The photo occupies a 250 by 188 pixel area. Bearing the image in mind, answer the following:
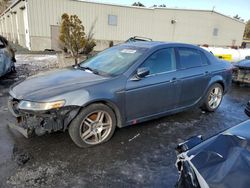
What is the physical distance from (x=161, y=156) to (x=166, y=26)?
65.9ft

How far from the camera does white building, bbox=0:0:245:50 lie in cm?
1705

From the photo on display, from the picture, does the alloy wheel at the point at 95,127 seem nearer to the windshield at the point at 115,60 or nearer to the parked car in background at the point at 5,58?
the windshield at the point at 115,60

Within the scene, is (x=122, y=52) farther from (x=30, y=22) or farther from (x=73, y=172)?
(x=30, y=22)

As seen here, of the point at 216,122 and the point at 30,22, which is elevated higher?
the point at 30,22

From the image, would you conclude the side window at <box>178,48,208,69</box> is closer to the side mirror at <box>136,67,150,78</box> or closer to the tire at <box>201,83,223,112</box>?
the tire at <box>201,83,223,112</box>

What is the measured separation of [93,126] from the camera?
356 cm

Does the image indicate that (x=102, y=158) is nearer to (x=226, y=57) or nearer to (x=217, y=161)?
(x=217, y=161)

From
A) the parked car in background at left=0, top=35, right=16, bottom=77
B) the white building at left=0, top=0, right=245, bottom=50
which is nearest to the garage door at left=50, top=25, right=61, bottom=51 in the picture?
the white building at left=0, top=0, right=245, bottom=50

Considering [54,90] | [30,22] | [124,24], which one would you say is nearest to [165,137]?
[54,90]

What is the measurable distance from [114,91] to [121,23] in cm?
1762

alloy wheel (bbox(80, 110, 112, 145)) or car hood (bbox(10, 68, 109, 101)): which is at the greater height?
car hood (bbox(10, 68, 109, 101))

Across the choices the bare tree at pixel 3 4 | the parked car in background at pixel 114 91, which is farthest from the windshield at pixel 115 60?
the bare tree at pixel 3 4

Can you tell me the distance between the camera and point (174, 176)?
2984 millimetres

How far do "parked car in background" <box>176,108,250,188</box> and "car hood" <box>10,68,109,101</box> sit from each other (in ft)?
6.45
